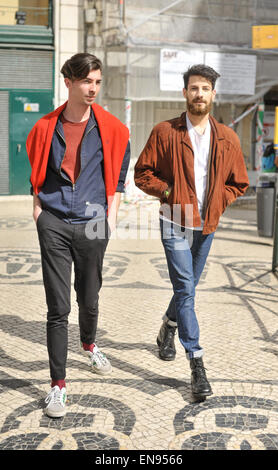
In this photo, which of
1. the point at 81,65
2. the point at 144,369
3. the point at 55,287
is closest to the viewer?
the point at 81,65

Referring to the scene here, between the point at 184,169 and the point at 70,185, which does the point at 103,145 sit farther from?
the point at 184,169

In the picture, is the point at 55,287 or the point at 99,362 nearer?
the point at 55,287

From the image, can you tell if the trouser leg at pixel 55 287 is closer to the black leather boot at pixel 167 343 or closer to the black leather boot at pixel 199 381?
the black leather boot at pixel 199 381

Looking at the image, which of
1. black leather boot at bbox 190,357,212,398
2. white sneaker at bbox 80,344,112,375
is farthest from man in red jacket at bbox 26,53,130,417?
black leather boot at bbox 190,357,212,398

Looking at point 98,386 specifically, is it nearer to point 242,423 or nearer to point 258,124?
point 242,423

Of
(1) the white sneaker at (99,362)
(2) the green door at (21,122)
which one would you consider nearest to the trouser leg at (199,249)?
(1) the white sneaker at (99,362)

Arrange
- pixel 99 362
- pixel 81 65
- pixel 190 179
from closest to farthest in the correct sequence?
pixel 81 65 → pixel 190 179 → pixel 99 362

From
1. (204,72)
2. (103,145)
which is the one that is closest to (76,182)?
(103,145)

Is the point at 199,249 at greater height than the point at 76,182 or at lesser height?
lesser

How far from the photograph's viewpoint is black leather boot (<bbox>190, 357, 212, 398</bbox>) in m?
4.06

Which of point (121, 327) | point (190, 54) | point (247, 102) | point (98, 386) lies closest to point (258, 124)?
point (247, 102)

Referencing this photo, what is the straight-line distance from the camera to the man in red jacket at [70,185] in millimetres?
3939

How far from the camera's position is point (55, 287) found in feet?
13.0

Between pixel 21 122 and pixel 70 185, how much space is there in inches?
477
